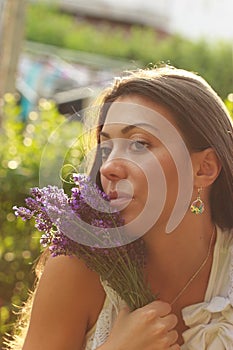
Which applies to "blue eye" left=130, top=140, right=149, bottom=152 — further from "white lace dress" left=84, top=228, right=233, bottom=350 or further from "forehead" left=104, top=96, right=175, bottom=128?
"white lace dress" left=84, top=228, right=233, bottom=350

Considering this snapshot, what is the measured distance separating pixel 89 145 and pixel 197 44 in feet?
71.3

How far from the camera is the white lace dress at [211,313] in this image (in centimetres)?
265

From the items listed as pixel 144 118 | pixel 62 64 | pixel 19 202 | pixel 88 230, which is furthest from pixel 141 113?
pixel 62 64

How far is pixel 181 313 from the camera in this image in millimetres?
2748

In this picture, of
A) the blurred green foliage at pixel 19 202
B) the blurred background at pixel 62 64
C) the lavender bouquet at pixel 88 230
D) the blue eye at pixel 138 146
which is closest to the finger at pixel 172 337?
the lavender bouquet at pixel 88 230

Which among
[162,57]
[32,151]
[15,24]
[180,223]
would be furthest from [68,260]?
[162,57]

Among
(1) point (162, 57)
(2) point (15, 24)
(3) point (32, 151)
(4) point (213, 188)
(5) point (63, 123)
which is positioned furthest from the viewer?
(1) point (162, 57)

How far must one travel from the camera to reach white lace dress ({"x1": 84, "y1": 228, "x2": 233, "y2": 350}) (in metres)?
2.65

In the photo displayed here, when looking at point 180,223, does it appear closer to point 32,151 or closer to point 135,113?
point 135,113

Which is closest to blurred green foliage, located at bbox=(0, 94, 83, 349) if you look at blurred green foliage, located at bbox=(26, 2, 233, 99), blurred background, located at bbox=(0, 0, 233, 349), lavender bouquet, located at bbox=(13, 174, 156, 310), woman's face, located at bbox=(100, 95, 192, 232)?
blurred background, located at bbox=(0, 0, 233, 349)

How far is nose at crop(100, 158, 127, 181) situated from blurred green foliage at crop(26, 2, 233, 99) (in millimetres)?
20111

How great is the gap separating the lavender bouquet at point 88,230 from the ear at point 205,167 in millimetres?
310

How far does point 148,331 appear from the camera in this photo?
8.34 feet

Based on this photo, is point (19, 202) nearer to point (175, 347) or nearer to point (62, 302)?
point (62, 302)
